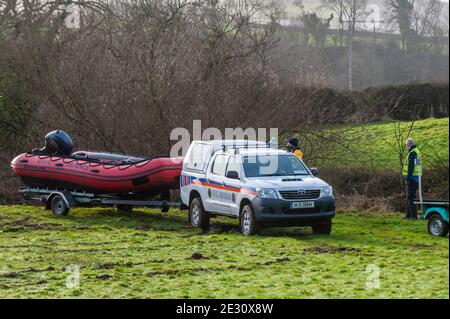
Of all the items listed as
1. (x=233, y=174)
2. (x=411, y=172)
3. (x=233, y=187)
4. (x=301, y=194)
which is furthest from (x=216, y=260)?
(x=411, y=172)

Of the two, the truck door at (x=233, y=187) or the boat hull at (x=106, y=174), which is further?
the boat hull at (x=106, y=174)

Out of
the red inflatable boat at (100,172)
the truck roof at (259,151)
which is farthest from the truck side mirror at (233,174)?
the red inflatable boat at (100,172)

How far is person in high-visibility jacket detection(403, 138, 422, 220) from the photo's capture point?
851 inches

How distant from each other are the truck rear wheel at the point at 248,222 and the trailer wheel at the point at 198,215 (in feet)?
5.13

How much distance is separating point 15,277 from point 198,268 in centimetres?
289

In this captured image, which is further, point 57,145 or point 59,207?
point 57,145

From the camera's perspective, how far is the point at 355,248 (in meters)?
16.7

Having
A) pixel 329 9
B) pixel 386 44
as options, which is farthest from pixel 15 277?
pixel 386 44

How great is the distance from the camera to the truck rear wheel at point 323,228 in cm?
1855

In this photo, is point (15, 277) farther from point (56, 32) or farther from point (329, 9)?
point (329, 9)

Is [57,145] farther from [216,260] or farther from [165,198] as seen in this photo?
[216,260]

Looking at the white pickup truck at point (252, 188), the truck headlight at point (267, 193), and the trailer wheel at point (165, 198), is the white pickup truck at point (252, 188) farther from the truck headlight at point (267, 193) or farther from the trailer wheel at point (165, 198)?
the trailer wheel at point (165, 198)

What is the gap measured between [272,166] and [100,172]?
199 inches

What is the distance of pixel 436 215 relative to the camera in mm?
18328
